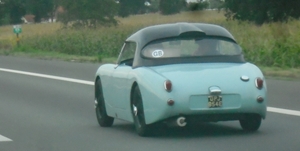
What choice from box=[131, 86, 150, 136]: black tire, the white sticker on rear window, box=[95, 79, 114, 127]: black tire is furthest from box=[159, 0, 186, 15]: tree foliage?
box=[131, 86, 150, 136]: black tire

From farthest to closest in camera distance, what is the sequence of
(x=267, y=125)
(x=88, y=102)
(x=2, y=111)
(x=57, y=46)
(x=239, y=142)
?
(x=57, y=46) → (x=88, y=102) → (x=2, y=111) → (x=267, y=125) → (x=239, y=142)

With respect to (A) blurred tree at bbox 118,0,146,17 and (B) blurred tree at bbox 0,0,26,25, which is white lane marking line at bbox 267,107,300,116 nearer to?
(A) blurred tree at bbox 118,0,146,17

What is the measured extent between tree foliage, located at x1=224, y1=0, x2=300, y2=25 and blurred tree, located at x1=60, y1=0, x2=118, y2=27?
63.0ft

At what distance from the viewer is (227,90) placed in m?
9.39

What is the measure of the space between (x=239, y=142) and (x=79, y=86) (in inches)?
397

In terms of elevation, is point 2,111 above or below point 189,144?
below

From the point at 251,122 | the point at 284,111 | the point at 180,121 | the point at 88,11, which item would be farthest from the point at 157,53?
the point at 88,11

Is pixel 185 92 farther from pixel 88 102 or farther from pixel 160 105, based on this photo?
pixel 88 102

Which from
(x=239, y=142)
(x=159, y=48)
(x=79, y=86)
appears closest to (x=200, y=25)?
(x=159, y=48)

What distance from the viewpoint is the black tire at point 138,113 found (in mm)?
9906

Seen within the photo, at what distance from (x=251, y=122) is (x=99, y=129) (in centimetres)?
229

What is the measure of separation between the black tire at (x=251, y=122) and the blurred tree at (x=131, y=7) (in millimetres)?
99866

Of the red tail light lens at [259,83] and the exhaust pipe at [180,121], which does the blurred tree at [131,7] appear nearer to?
the red tail light lens at [259,83]

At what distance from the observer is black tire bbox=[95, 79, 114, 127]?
457 inches
